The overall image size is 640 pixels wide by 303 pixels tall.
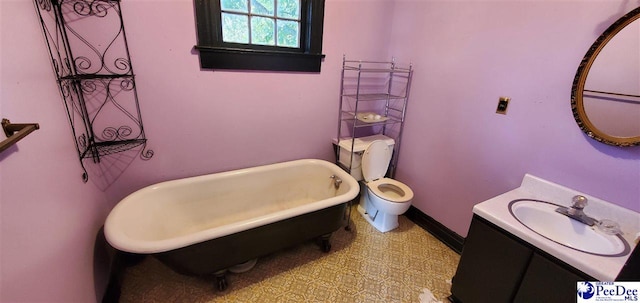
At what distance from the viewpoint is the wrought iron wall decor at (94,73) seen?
1302mm

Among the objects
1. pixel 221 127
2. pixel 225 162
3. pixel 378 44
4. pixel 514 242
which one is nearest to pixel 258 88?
pixel 221 127

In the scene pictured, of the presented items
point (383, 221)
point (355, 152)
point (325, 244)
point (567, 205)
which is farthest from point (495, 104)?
point (325, 244)

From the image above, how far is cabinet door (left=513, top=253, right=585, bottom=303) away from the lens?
3.27 ft

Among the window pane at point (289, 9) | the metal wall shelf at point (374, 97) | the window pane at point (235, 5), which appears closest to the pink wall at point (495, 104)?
the metal wall shelf at point (374, 97)

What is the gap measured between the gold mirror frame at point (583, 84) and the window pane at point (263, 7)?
190cm

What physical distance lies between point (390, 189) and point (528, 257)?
1.24 metres

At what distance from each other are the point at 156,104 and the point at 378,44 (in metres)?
1.88

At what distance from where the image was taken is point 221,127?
6.24 feet

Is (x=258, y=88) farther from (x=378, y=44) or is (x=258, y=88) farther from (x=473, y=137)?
(x=473, y=137)

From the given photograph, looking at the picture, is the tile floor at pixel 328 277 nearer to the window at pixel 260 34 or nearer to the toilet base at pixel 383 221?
the toilet base at pixel 383 221

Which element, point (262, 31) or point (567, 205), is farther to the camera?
point (262, 31)

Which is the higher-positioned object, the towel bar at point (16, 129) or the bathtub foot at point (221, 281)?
the towel bar at point (16, 129)

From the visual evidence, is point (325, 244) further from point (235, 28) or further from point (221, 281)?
point (235, 28)

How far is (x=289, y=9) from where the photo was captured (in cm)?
189
